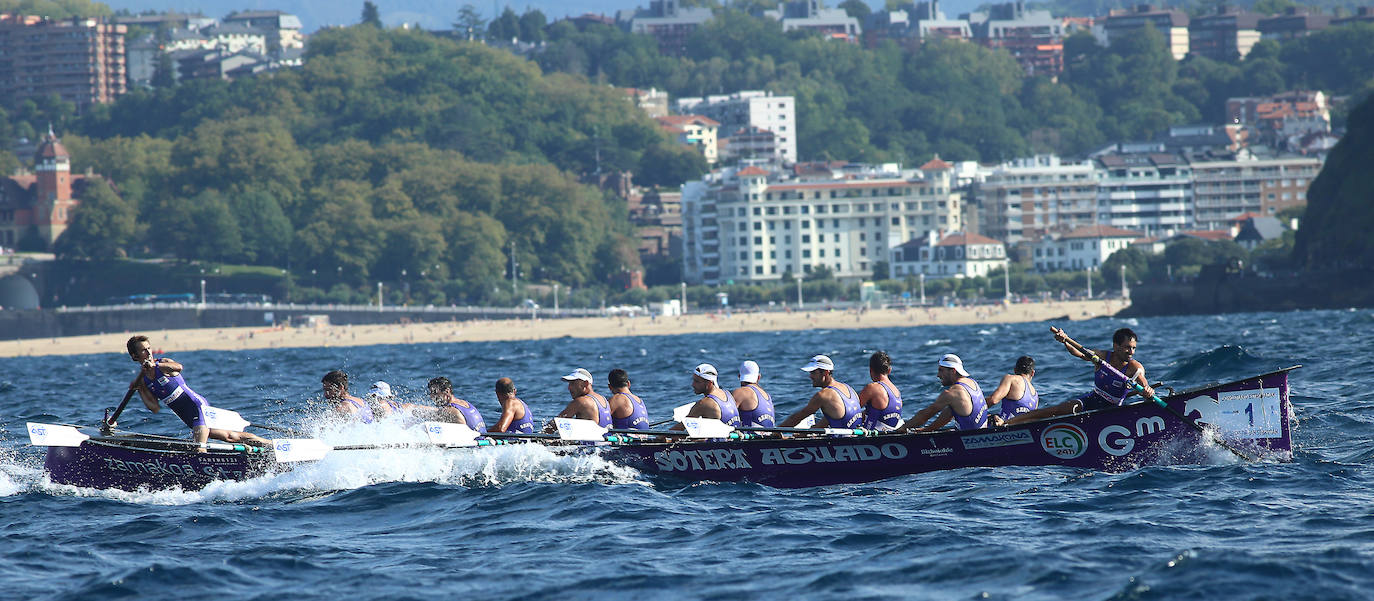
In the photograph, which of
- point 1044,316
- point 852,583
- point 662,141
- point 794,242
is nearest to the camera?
point 852,583

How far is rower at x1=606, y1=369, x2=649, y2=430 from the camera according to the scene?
72.3 ft

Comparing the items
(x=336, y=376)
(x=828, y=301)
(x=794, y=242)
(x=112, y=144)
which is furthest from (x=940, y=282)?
(x=336, y=376)

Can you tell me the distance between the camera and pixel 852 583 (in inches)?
610

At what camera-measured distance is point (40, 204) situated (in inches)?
6334

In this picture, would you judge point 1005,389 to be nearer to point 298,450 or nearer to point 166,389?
point 298,450

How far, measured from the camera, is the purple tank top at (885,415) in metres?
21.2

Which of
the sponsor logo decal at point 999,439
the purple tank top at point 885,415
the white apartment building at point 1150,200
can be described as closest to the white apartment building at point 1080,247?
the white apartment building at point 1150,200

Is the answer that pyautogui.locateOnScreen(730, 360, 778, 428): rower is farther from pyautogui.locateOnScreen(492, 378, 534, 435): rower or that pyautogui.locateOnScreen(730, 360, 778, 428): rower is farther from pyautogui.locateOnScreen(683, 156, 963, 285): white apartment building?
pyautogui.locateOnScreen(683, 156, 963, 285): white apartment building

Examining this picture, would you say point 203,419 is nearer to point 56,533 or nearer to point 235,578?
point 56,533

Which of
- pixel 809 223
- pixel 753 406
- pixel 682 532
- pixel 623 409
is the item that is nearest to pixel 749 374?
pixel 753 406

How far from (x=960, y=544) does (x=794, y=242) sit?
471 feet

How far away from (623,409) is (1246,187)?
5972 inches

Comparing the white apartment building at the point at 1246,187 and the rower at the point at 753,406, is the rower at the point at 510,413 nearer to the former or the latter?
the rower at the point at 753,406

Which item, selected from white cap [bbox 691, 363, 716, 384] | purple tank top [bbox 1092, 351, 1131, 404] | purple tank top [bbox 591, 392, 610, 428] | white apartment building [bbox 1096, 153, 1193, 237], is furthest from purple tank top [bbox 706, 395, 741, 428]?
white apartment building [bbox 1096, 153, 1193, 237]
